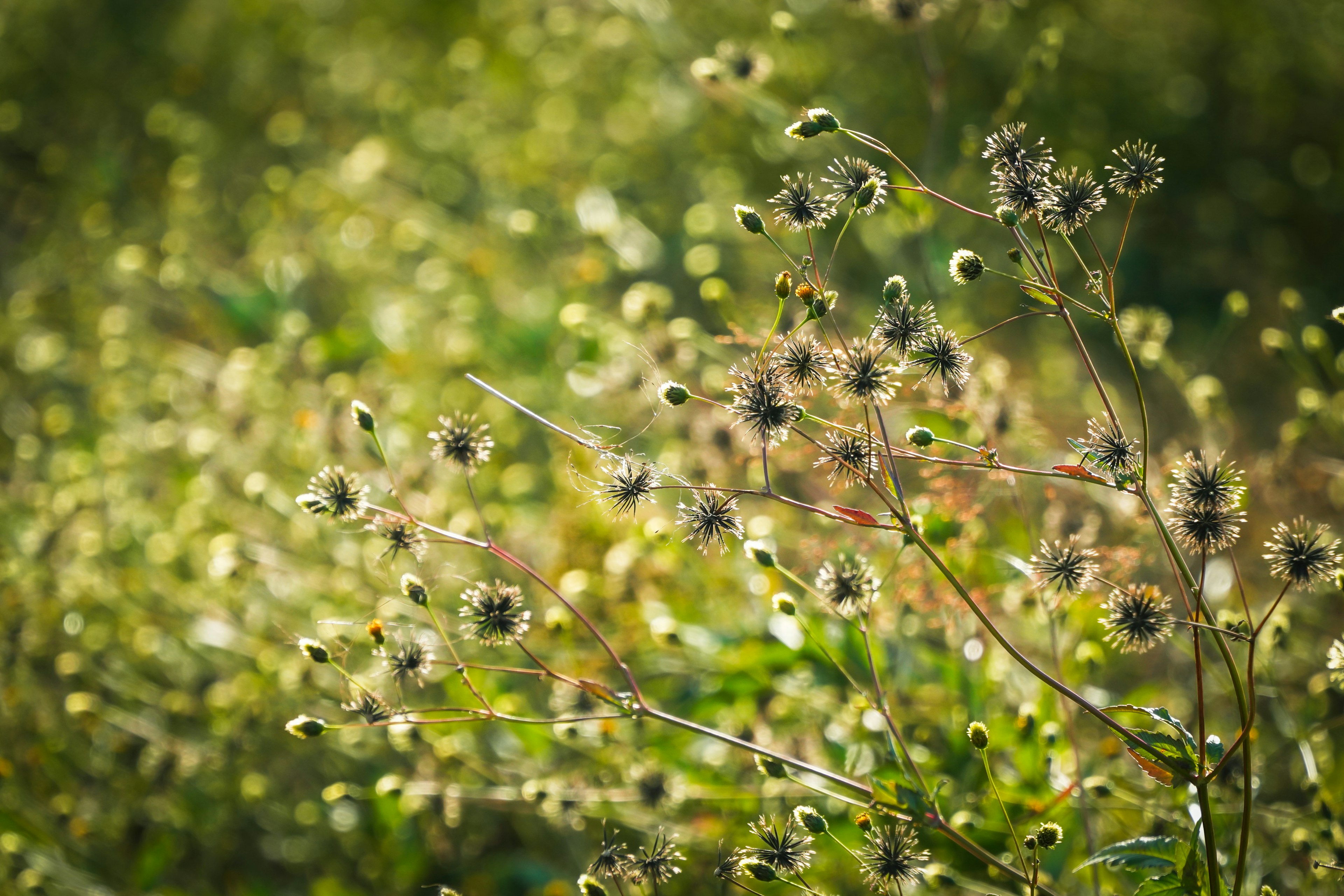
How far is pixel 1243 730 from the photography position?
71 centimetres

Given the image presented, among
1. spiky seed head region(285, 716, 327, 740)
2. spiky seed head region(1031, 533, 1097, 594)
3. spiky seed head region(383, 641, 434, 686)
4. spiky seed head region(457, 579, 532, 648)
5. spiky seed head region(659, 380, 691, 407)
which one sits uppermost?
spiky seed head region(1031, 533, 1097, 594)

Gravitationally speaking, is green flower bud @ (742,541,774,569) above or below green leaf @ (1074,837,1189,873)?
below

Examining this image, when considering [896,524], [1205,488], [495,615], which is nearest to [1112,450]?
[1205,488]

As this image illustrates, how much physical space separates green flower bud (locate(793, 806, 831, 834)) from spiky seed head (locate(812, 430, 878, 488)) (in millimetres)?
304

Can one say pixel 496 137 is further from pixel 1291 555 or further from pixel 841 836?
pixel 1291 555

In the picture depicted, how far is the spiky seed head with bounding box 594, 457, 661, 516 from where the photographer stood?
77cm

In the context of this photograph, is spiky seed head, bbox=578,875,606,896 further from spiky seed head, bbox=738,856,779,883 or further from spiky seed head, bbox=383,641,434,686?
spiky seed head, bbox=383,641,434,686

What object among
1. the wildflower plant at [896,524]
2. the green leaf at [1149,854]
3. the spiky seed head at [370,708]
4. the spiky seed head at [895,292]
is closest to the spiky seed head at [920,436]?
the wildflower plant at [896,524]

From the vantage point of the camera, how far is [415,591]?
81cm

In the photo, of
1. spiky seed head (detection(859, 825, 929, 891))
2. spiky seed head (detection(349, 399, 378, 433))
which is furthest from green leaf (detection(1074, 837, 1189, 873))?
spiky seed head (detection(349, 399, 378, 433))

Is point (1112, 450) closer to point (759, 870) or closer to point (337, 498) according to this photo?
point (759, 870)

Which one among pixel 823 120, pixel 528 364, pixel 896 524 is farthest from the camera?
pixel 528 364

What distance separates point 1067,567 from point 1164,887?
341mm

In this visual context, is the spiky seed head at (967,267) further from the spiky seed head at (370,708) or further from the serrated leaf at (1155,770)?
the spiky seed head at (370,708)
